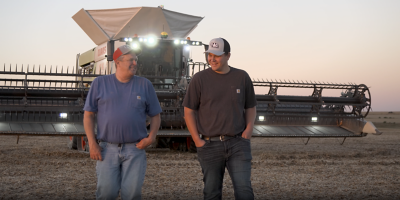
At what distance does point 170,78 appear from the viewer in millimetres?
12836

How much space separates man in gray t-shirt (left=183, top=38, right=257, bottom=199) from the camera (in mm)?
4492

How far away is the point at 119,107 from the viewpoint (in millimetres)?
4254

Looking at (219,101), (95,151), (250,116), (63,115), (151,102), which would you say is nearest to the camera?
(95,151)

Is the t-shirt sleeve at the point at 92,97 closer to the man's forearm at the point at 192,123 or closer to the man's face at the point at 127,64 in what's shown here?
the man's face at the point at 127,64

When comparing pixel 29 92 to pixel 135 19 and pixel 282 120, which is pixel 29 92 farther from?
pixel 282 120

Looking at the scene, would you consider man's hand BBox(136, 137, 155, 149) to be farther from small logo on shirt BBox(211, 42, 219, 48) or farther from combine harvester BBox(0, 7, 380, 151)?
combine harvester BBox(0, 7, 380, 151)

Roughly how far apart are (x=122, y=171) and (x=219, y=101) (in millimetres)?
1119

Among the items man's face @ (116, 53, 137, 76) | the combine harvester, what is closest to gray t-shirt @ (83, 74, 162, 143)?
man's face @ (116, 53, 137, 76)

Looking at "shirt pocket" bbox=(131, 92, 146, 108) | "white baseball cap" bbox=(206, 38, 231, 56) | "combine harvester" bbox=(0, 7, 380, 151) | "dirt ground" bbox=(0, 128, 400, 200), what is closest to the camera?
"shirt pocket" bbox=(131, 92, 146, 108)

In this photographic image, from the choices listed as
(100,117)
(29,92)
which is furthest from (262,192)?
(29,92)

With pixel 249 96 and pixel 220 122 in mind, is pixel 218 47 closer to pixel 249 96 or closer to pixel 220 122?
pixel 249 96

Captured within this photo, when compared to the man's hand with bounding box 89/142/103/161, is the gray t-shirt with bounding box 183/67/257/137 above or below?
above

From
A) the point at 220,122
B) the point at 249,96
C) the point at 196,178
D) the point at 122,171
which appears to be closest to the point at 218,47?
the point at 249,96

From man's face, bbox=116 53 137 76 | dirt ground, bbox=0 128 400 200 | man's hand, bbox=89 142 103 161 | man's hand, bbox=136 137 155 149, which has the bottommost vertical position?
dirt ground, bbox=0 128 400 200
